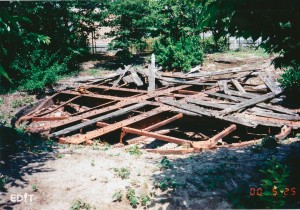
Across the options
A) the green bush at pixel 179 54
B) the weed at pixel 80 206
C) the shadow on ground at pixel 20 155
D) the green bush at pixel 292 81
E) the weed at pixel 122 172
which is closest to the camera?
the weed at pixel 80 206

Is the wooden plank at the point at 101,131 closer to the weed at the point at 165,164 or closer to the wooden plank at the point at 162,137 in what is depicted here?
the wooden plank at the point at 162,137

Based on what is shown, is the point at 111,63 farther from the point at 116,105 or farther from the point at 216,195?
the point at 216,195

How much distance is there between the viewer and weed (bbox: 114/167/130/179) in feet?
18.1

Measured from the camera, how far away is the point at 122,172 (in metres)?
5.66

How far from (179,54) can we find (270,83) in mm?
6403

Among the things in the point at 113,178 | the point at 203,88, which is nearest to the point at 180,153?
the point at 113,178

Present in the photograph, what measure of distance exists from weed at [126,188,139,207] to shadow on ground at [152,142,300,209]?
0.31 metres

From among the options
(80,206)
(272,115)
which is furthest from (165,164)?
(272,115)

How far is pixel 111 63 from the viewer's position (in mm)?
19531

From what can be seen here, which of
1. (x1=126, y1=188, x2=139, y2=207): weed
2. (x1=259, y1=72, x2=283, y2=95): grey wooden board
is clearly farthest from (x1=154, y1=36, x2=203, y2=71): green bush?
(x1=126, y1=188, x2=139, y2=207): weed

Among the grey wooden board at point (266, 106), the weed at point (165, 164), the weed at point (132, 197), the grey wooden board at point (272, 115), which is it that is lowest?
the weed at point (132, 197)

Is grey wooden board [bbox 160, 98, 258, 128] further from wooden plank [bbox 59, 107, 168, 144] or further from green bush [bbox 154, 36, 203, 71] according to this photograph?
green bush [bbox 154, 36, 203, 71]

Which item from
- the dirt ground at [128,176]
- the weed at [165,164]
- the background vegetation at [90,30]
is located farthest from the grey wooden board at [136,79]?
the weed at [165,164]

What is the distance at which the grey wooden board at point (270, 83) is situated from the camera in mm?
9944
